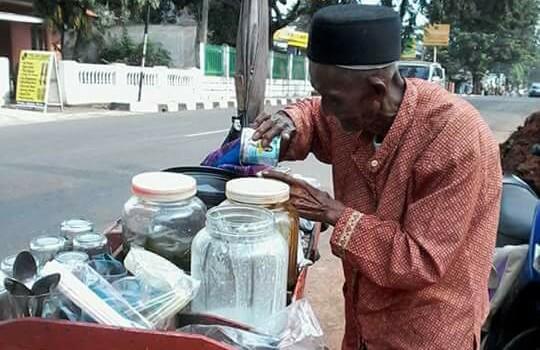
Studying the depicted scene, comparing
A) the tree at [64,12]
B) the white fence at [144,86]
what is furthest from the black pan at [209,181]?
the tree at [64,12]

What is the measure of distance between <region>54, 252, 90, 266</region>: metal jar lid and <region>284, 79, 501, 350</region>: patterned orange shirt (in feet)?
1.69

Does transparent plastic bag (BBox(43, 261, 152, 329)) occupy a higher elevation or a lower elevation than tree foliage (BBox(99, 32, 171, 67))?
lower

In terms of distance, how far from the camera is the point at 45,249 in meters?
1.21

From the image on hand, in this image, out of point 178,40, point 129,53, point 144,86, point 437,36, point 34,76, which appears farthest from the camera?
point 437,36

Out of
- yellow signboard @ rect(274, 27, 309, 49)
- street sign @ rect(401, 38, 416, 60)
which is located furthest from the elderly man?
yellow signboard @ rect(274, 27, 309, 49)

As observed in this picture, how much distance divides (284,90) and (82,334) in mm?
23166

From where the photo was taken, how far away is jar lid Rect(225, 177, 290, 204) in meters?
1.16

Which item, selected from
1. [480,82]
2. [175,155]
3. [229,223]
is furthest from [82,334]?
[480,82]

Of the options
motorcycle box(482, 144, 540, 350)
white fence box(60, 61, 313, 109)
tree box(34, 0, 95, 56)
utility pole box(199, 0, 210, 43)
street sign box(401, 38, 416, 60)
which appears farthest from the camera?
street sign box(401, 38, 416, 60)

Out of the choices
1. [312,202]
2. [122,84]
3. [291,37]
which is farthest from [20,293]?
[291,37]

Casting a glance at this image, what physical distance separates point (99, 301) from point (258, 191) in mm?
392

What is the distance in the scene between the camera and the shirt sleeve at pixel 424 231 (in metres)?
1.11

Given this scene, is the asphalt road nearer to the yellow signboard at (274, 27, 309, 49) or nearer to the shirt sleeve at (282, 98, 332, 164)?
the shirt sleeve at (282, 98, 332, 164)

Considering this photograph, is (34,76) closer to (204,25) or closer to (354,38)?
(204,25)
